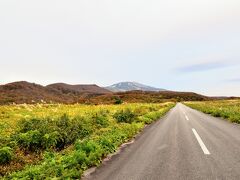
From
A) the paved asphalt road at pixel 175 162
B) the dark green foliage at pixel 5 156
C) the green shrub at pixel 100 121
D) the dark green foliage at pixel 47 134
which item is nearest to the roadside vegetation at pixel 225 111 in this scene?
the green shrub at pixel 100 121

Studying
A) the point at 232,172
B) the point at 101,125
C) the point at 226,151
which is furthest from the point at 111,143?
the point at 101,125

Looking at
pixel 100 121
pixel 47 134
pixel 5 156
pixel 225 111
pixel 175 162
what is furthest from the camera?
pixel 225 111

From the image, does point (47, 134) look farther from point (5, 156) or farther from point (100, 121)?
point (100, 121)

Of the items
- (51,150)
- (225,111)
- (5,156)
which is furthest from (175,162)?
(225,111)

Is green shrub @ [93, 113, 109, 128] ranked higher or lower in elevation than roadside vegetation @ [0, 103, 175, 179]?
higher

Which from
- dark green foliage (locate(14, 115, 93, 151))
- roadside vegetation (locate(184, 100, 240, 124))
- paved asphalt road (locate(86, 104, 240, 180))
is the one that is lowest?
paved asphalt road (locate(86, 104, 240, 180))

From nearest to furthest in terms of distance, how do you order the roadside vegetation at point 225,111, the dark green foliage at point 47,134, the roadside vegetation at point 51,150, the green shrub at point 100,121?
the roadside vegetation at point 51,150
the dark green foliage at point 47,134
the green shrub at point 100,121
the roadside vegetation at point 225,111

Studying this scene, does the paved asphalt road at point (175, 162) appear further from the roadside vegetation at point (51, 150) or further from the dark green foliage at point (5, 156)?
the dark green foliage at point (5, 156)

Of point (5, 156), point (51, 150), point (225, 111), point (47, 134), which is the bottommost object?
point (51, 150)

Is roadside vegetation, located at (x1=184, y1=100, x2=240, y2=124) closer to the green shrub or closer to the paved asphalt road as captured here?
the green shrub

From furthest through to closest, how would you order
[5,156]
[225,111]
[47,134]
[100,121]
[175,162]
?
1. [225,111]
2. [100,121]
3. [47,134]
4. [5,156]
5. [175,162]

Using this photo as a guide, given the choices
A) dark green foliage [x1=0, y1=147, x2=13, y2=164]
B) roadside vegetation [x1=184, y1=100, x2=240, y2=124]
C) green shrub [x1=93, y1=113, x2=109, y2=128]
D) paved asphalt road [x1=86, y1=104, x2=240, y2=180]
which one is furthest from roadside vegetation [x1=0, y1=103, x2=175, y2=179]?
roadside vegetation [x1=184, y1=100, x2=240, y2=124]

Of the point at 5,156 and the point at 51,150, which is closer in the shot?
the point at 5,156

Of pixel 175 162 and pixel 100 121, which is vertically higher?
pixel 100 121
